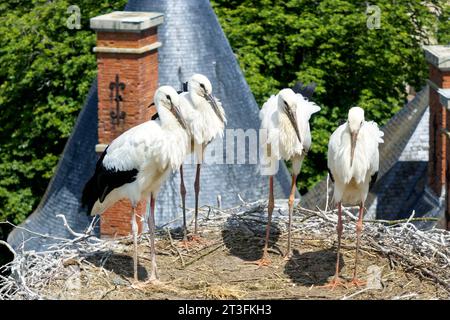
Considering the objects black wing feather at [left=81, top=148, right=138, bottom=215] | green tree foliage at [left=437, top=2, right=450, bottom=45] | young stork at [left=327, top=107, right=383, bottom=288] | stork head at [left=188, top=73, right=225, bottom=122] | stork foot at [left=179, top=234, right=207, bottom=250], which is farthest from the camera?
green tree foliage at [left=437, top=2, right=450, bottom=45]

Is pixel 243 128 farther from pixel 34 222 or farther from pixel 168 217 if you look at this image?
pixel 34 222

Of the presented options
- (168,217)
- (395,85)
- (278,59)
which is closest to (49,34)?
(278,59)

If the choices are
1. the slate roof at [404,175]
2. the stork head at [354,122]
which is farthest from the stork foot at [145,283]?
the slate roof at [404,175]

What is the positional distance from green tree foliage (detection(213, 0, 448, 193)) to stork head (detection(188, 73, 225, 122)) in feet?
45.5

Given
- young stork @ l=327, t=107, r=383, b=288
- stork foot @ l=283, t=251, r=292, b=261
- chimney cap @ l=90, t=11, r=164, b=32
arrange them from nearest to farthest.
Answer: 1. young stork @ l=327, t=107, r=383, b=288
2. stork foot @ l=283, t=251, r=292, b=261
3. chimney cap @ l=90, t=11, r=164, b=32

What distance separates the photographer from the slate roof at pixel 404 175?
20594 mm

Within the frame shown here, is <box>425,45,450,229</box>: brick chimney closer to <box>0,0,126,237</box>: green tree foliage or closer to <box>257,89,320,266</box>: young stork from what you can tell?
<box>257,89,320,266</box>: young stork

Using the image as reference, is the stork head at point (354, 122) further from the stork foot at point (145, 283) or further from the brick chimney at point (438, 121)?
the brick chimney at point (438, 121)

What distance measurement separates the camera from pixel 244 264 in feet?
43.6

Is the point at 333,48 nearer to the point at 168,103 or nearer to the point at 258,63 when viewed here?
the point at 258,63

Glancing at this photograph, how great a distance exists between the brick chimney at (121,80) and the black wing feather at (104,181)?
5242mm

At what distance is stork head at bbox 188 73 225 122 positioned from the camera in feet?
44.2

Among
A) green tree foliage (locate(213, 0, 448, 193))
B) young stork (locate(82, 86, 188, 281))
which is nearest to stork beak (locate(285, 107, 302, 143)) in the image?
young stork (locate(82, 86, 188, 281))

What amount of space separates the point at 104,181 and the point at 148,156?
0.63 metres
